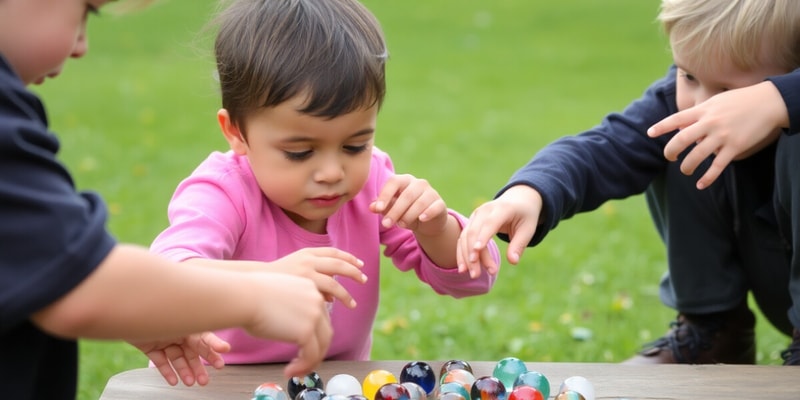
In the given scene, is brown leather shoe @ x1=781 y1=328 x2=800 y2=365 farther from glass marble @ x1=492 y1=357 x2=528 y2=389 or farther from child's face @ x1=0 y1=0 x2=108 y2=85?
child's face @ x1=0 y1=0 x2=108 y2=85

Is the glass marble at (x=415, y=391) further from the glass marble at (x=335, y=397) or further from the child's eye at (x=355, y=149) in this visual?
the child's eye at (x=355, y=149)

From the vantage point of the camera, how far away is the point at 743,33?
8.58 ft

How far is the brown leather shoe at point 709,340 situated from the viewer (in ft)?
10.7

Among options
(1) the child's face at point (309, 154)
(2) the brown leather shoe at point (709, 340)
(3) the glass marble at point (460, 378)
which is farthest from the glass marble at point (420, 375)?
(2) the brown leather shoe at point (709, 340)

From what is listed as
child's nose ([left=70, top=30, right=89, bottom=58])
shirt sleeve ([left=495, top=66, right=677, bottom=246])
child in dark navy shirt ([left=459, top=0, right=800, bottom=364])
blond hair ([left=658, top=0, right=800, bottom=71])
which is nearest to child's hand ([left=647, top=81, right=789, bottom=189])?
child in dark navy shirt ([left=459, top=0, right=800, bottom=364])

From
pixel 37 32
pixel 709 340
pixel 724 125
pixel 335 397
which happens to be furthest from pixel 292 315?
pixel 709 340

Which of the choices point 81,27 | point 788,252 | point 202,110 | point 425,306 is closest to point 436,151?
point 202,110

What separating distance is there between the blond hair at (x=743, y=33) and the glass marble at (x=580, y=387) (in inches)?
37.2

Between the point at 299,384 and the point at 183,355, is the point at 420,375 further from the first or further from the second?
the point at 183,355

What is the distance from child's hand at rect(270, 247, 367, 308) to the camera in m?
1.94

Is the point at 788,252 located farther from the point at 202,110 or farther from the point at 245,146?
the point at 202,110

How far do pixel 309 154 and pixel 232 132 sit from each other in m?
→ 0.26

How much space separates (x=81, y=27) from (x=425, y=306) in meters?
2.94

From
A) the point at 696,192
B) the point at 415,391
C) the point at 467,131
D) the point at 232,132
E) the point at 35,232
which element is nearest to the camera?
the point at 35,232
